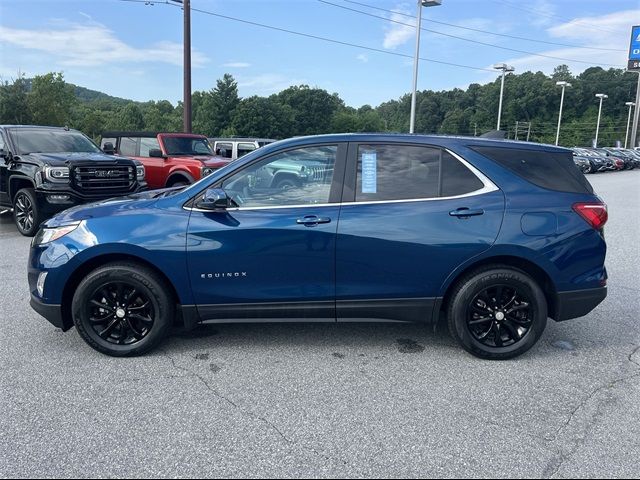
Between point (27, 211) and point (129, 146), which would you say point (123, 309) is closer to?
point (27, 211)

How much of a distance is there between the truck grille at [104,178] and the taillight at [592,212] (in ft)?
24.7

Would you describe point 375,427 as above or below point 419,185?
below

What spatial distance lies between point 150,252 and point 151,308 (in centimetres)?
45

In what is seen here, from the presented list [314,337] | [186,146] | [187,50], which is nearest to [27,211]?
[186,146]

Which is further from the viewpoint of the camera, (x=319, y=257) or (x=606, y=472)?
(x=319, y=257)

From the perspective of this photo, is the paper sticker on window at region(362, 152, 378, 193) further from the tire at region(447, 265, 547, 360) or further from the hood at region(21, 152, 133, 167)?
the hood at region(21, 152, 133, 167)

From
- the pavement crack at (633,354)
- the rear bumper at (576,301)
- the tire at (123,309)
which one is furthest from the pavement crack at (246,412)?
the pavement crack at (633,354)

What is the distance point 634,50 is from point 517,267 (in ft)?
165

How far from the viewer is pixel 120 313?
12.4 ft

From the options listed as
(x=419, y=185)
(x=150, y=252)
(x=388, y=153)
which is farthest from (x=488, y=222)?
(x=150, y=252)

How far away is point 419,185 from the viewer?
3.78 metres

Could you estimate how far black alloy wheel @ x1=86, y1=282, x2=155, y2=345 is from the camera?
3.76 metres

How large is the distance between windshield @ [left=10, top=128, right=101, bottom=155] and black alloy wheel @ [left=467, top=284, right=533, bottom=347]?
831 centimetres

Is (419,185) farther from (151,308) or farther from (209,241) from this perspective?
(151,308)
